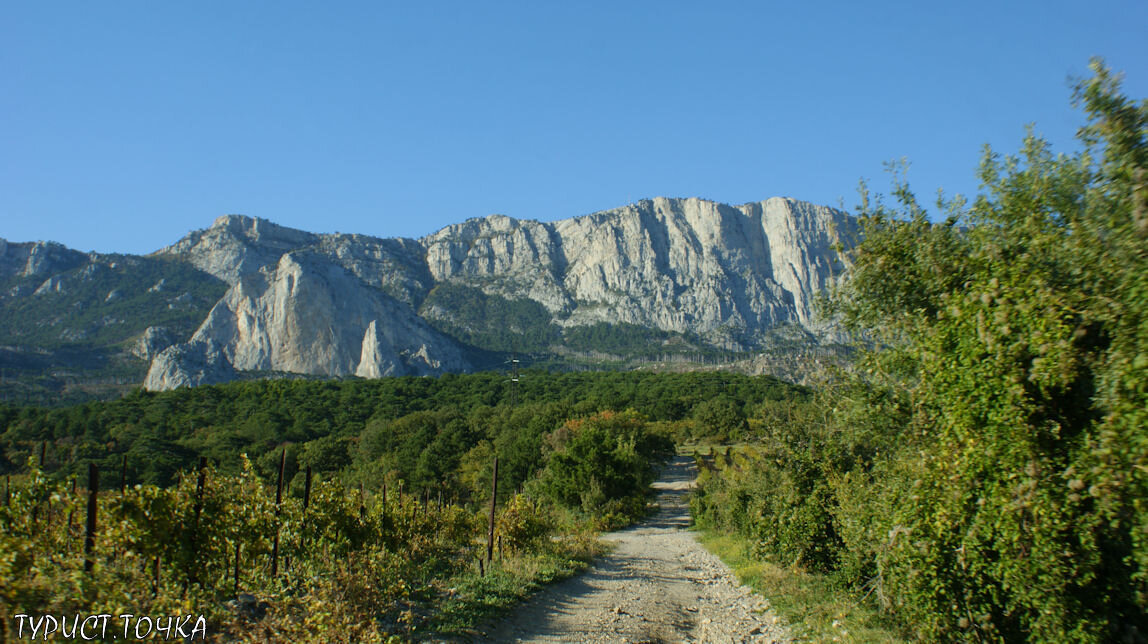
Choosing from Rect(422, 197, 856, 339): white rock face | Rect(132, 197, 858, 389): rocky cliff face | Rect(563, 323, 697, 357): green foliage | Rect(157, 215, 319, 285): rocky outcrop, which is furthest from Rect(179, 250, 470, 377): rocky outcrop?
Rect(422, 197, 856, 339): white rock face

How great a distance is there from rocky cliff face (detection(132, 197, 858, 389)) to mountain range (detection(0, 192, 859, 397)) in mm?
429

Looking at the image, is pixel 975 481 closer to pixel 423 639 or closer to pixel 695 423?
pixel 423 639

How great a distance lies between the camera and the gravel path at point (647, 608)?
39.0 ft

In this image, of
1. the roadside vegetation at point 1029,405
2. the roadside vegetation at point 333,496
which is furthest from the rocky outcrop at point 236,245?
the roadside vegetation at point 1029,405

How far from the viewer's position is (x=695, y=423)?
73.9 meters

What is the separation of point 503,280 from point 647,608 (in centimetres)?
17334

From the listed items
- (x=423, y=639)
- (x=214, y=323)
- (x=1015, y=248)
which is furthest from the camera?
(x=214, y=323)

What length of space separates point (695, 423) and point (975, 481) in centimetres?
6878

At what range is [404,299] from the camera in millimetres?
176125

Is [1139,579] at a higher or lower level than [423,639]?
higher

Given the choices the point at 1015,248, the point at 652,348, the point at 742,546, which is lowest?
the point at 742,546

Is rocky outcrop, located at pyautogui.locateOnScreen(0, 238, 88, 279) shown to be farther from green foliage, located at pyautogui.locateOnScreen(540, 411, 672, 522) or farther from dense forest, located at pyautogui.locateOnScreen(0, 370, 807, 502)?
green foliage, located at pyautogui.locateOnScreen(540, 411, 672, 522)

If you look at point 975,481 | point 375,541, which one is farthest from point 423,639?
point 975,481

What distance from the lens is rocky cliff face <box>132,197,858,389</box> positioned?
134250mm
